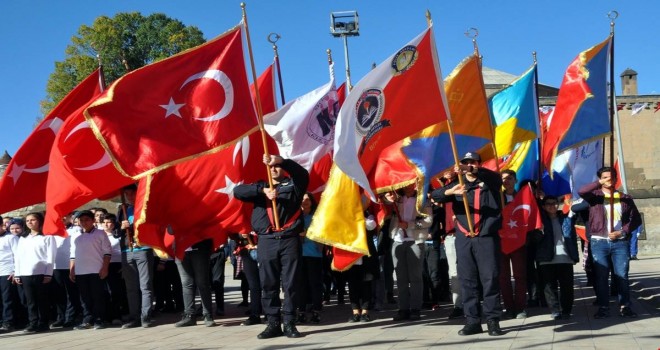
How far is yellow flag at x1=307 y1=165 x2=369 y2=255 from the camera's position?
8.49 m

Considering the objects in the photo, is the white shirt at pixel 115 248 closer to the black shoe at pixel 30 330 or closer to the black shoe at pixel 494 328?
the black shoe at pixel 30 330

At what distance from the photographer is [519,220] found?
9.09 meters

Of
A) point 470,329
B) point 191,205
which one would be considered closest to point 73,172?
point 191,205

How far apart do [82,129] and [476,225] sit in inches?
179

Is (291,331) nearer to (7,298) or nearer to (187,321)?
(187,321)

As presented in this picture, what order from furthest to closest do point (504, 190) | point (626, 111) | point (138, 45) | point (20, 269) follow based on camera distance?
point (626, 111) → point (138, 45) → point (20, 269) → point (504, 190)

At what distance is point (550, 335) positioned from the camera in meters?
Answer: 7.75

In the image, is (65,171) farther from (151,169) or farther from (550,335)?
(550,335)

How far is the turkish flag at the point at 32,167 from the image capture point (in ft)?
32.3

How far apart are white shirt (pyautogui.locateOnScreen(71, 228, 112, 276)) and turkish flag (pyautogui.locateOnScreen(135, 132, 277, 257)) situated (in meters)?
1.25

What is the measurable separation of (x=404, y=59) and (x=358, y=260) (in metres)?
2.48

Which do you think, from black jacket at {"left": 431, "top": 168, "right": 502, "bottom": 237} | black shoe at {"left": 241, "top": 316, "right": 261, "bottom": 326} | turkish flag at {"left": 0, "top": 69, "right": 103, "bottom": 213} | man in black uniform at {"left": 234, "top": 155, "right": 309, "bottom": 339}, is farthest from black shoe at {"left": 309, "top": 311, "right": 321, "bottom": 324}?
turkish flag at {"left": 0, "top": 69, "right": 103, "bottom": 213}

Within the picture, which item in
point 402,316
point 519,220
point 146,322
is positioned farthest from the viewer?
point 146,322

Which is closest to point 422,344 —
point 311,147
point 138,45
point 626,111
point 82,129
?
point 311,147
